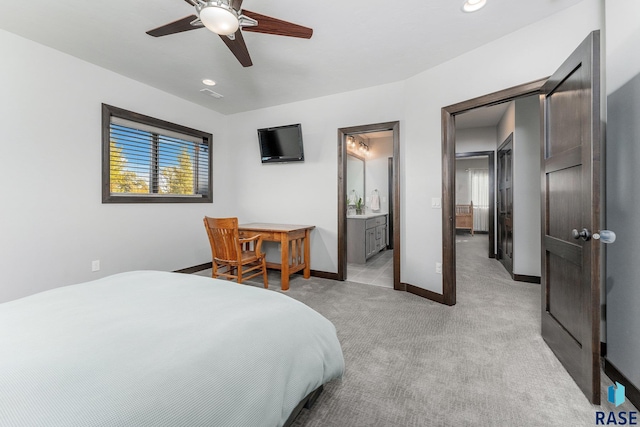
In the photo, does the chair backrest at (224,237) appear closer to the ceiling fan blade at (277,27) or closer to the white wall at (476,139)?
the ceiling fan blade at (277,27)

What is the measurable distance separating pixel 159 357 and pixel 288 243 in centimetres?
270

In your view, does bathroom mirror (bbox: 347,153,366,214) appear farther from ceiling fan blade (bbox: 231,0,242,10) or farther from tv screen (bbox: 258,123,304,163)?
ceiling fan blade (bbox: 231,0,242,10)

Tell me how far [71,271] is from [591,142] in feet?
14.3

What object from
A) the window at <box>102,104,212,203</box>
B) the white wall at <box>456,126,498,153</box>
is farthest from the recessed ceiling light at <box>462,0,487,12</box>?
the white wall at <box>456,126,498,153</box>

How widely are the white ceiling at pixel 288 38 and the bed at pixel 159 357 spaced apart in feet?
6.98

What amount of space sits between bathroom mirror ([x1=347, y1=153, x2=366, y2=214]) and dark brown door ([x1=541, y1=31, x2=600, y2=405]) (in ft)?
12.0

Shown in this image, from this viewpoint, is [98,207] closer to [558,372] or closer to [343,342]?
[343,342]

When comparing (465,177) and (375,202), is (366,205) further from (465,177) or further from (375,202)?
(465,177)

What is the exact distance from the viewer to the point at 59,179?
8.70 feet

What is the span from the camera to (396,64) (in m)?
2.86

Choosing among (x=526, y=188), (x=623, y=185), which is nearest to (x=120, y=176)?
(x=623, y=185)

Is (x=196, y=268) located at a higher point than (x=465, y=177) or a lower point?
lower

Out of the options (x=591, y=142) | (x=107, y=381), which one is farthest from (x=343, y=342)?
(x=591, y=142)

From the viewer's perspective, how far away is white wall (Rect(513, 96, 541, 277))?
3.55m
